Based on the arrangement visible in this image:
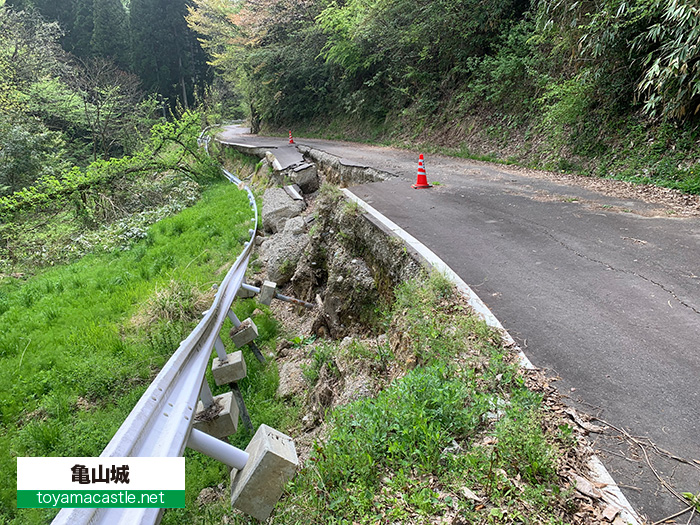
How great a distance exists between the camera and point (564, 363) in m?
2.98

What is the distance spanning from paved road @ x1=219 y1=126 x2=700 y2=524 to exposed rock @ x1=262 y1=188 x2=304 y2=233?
326 centimetres

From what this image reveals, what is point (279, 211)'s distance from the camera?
9.99 metres

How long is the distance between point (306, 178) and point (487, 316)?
9523 millimetres

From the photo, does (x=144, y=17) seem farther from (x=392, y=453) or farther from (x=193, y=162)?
(x=392, y=453)

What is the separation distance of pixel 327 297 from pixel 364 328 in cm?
93

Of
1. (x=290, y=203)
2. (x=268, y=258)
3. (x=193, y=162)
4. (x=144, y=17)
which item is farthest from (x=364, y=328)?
(x=144, y=17)

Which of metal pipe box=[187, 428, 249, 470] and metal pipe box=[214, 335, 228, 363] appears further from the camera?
metal pipe box=[214, 335, 228, 363]

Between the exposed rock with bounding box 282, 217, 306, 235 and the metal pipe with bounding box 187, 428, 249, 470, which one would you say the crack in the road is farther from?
the exposed rock with bounding box 282, 217, 306, 235

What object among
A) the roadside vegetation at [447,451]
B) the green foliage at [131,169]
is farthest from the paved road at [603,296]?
the green foliage at [131,169]

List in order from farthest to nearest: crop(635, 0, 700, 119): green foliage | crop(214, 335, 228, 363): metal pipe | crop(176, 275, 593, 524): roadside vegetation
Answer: crop(635, 0, 700, 119): green foliage, crop(214, 335, 228, 363): metal pipe, crop(176, 275, 593, 524): roadside vegetation

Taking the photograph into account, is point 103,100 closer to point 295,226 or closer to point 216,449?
point 295,226

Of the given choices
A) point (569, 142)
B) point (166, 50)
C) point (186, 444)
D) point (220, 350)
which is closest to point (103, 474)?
point (186, 444)

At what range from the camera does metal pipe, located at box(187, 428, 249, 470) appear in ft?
8.06

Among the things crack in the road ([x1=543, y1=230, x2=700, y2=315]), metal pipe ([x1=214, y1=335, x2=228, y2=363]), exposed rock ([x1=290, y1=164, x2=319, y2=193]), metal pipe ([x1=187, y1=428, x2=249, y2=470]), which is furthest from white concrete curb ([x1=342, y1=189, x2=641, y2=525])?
exposed rock ([x1=290, y1=164, x2=319, y2=193])
